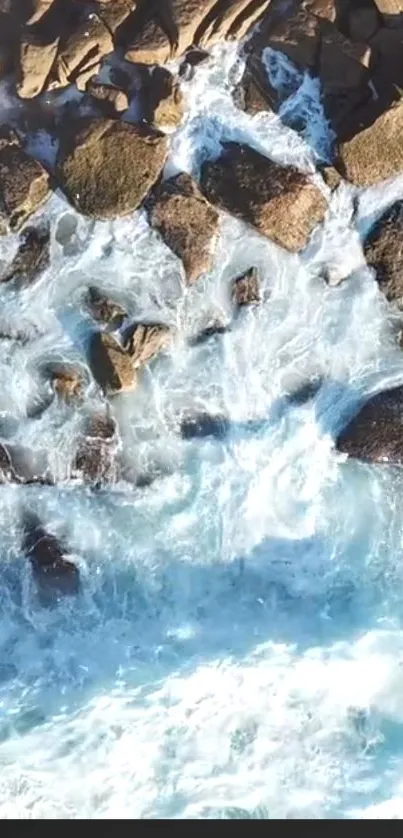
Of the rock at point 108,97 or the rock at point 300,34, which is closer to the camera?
the rock at point 300,34

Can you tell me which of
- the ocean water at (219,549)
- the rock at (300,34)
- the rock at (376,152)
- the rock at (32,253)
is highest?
the rock at (300,34)

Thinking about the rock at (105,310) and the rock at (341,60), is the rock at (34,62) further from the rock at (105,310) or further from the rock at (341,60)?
the rock at (341,60)

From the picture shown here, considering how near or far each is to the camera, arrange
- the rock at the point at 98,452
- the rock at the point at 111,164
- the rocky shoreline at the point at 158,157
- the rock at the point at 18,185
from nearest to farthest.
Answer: the rocky shoreline at the point at 158,157, the rock at the point at 111,164, the rock at the point at 18,185, the rock at the point at 98,452

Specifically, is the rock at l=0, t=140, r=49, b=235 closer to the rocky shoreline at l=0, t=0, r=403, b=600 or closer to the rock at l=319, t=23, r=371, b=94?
the rocky shoreline at l=0, t=0, r=403, b=600

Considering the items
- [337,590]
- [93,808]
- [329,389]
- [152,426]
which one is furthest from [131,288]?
[93,808]

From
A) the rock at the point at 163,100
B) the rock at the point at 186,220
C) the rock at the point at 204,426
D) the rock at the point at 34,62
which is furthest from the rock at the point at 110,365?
the rock at the point at 34,62

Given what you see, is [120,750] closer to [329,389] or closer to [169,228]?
[329,389]

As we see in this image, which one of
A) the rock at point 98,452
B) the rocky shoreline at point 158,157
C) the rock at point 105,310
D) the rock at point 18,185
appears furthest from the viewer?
the rock at point 98,452
